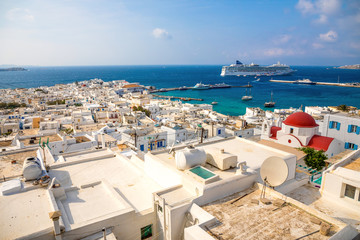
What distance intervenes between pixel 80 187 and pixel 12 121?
113 feet

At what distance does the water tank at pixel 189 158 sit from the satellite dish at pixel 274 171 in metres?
2.53

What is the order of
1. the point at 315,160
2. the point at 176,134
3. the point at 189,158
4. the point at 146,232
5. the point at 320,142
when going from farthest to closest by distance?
the point at 176,134
the point at 320,142
the point at 315,160
the point at 189,158
the point at 146,232

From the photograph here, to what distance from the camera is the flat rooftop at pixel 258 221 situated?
7066mm

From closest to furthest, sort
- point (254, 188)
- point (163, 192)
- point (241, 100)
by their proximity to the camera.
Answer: point (163, 192)
point (254, 188)
point (241, 100)

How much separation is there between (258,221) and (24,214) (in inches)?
307

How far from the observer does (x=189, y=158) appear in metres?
9.95

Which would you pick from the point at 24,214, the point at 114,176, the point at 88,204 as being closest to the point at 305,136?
the point at 114,176

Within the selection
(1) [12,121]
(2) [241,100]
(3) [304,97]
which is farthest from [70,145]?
(3) [304,97]

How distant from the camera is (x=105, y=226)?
7891 mm

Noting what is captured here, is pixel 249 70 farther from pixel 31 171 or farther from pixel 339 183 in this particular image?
pixel 31 171

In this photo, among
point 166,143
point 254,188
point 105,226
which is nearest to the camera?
point 105,226

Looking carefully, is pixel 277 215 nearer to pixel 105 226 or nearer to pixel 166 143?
pixel 105 226

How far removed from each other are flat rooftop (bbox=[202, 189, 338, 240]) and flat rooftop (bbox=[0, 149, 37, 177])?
1077 centimetres

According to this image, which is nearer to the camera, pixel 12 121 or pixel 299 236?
pixel 299 236
